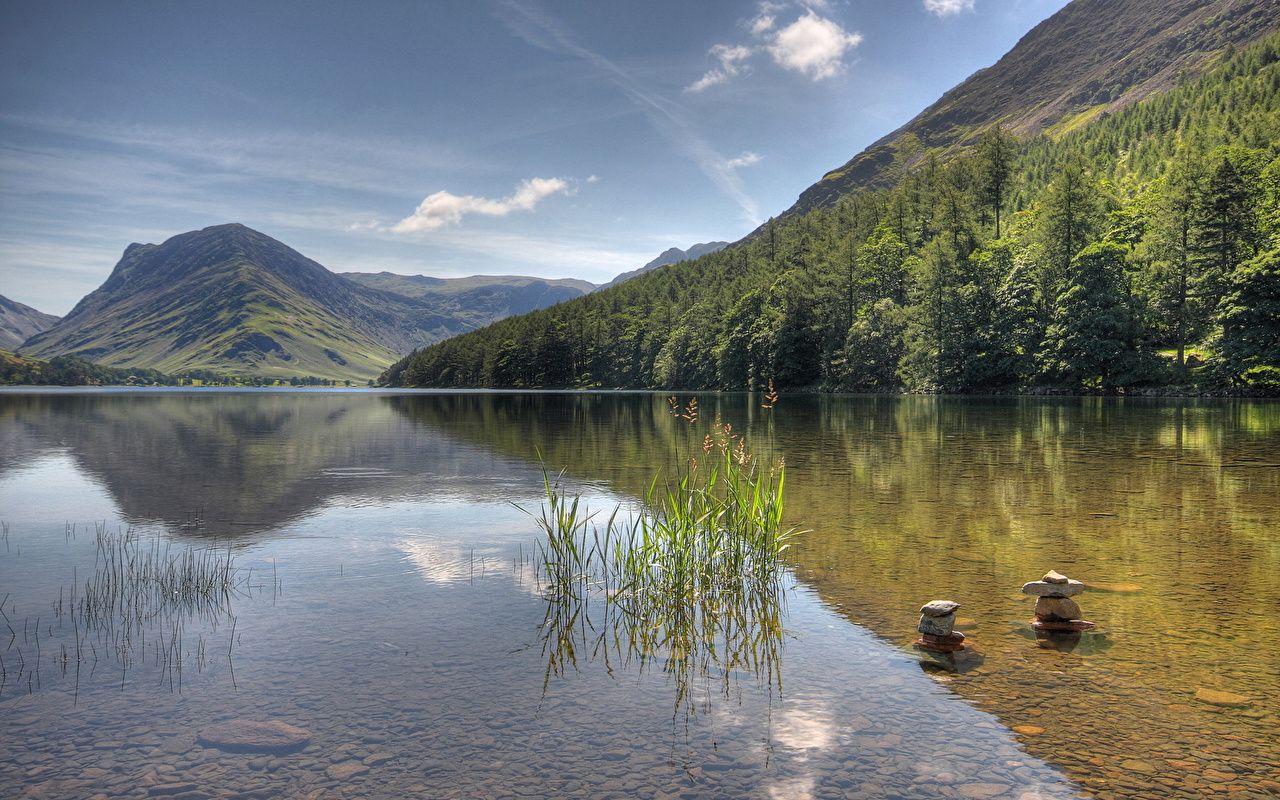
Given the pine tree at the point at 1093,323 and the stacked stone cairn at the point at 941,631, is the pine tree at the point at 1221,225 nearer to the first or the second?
the pine tree at the point at 1093,323

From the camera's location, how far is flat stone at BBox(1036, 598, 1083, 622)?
10.1 meters

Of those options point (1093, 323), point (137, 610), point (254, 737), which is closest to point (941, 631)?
point (254, 737)

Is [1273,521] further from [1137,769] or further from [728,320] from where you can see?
[728,320]

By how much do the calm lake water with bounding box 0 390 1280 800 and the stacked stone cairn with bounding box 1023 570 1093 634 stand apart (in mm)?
359

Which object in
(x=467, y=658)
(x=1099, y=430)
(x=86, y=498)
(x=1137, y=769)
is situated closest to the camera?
(x=1137, y=769)

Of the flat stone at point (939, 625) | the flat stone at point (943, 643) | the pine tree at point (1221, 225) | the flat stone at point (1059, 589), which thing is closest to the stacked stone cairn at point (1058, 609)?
the flat stone at point (1059, 589)

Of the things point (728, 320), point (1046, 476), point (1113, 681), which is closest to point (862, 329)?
point (728, 320)

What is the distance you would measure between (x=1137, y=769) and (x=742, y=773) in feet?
12.0

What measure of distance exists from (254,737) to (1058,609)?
10.7 meters

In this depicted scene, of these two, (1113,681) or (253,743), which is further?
(1113,681)

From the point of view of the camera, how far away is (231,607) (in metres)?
11.9

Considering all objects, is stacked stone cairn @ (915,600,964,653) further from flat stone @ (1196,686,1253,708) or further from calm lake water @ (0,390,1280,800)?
flat stone @ (1196,686,1253,708)

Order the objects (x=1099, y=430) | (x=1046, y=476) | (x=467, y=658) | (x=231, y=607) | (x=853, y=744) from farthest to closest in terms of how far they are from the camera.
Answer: (x=1099, y=430)
(x=1046, y=476)
(x=231, y=607)
(x=467, y=658)
(x=853, y=744)

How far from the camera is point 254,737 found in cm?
724
